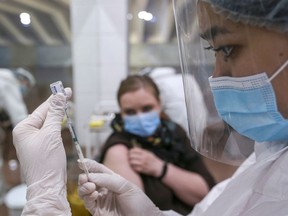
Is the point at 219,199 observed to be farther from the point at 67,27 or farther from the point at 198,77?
the point at 67,27

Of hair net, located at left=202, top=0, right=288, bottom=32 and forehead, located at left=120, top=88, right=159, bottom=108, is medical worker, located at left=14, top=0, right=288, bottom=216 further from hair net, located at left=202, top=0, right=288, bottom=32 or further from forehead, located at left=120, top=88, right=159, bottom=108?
forehead, located at left=120, top=88, right=159, bottom=108

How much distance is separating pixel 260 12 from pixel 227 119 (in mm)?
262

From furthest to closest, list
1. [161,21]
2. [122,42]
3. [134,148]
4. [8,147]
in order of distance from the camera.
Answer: [161,21], [122,42], [8,147], [134,148]

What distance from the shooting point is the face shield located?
3.05ft

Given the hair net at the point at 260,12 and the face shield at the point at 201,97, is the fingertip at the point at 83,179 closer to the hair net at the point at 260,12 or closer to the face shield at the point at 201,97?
the face shield at the point at 201,97

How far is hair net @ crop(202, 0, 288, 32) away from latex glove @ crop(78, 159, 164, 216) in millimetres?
442

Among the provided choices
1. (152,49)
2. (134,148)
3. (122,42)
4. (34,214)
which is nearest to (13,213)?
(134,148)

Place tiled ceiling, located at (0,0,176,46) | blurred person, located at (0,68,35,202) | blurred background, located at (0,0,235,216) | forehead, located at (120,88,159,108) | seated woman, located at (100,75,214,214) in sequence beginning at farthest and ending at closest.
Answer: blurred background, located at (0,0,235,216)
tiled ceiling, located at (0,0,176,46)
blurred person, located at (0,68,35,202)
forehead, located at (120,88,159,108)
seated woman, located at (100,75,214,214)

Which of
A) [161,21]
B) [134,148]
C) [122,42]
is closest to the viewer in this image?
[134,148]

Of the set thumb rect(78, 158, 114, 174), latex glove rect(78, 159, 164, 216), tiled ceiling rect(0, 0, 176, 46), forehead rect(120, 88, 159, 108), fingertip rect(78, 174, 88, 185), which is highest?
tiled ceiling rect(0, 0, 176, 46)

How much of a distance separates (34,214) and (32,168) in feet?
0.30

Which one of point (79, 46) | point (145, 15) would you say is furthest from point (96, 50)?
point (145, 15)

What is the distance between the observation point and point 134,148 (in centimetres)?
173

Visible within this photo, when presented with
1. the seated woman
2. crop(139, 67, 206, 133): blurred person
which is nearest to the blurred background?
crop(139, 67, 206, 133): blurred person
